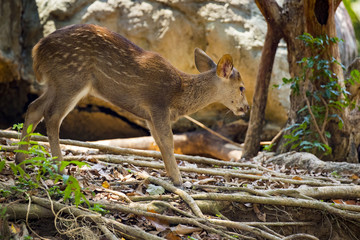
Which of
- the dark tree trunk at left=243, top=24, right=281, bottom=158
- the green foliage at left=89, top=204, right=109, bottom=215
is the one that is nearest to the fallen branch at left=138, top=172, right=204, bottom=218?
the green foliage at left=89, top=204, right=109, bottom=215

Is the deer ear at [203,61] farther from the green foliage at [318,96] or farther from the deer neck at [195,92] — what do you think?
the green foliage at [318,96]

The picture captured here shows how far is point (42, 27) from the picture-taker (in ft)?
31.9

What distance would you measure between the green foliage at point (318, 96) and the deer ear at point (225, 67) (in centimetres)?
226

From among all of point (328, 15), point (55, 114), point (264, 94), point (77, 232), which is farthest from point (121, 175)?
point (328, 15)

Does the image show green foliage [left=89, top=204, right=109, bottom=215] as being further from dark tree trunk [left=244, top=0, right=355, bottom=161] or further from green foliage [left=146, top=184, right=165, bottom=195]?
dark tree trunk [left=244, top=0, right=355, bottom=161]

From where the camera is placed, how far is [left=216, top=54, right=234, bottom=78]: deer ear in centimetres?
505

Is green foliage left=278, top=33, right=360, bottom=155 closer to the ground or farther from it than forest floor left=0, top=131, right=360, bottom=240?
farther from it

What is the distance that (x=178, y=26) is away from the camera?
9.87 meters

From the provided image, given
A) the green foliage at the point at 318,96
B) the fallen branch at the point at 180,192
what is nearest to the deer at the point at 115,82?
the fallen branch at the point at 180,192

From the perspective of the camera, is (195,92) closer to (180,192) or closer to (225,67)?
(225,67)

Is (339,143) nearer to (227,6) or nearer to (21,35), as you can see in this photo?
(227,6)

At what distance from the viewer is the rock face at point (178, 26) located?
9727 millimetres

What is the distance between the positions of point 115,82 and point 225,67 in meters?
1.42

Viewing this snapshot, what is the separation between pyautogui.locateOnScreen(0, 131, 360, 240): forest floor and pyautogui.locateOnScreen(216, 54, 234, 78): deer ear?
3.99 ft
